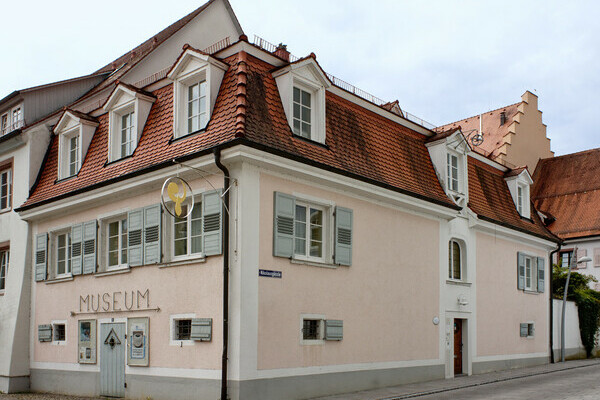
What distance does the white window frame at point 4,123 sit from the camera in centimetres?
2390

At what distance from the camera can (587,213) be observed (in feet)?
128

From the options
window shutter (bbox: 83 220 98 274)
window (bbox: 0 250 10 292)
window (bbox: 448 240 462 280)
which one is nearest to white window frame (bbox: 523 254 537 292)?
window (bbox: 448 240 462 280)

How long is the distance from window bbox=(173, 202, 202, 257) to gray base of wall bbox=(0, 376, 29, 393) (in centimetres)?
759

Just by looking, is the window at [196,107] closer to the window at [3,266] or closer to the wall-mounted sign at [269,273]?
the wall-mounted sign at [269,273]

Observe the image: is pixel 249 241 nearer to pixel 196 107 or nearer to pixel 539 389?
pixel 196 107

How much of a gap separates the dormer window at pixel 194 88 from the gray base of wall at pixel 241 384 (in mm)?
5635

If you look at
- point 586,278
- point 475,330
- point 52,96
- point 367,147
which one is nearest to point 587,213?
point 586,278

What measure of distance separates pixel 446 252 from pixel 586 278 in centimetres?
1465

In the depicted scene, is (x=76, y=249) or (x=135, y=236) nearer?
(x=135, y=236)

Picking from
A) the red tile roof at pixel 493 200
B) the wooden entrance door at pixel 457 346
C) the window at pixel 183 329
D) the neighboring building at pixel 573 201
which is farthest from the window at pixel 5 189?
the neighboring building at pixel 573 201

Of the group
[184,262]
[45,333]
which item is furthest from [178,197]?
[45,333]

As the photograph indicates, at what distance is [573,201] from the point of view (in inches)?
1602

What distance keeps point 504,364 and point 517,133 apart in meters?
21.5

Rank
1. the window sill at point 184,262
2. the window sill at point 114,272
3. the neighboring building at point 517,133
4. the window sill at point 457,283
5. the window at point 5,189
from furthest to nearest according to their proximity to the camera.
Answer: the neighboring building at point 517,133
the window at point 5,189
the window sill at point 457,283
the window sill at point 114,272
the window sill at point 184,262
